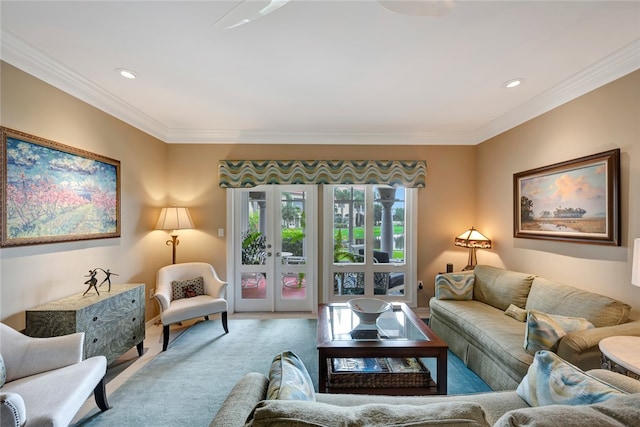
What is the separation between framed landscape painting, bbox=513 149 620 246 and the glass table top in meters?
1.66

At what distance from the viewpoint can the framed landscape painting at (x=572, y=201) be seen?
7.00 ft

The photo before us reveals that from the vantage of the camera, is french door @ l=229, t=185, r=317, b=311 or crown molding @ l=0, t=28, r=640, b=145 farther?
french door @ l=229, t=185, r=317, b=311

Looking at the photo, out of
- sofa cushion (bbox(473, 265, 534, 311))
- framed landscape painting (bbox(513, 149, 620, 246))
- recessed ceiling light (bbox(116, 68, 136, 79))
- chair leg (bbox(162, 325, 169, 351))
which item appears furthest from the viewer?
chair leg (bbox(162, 325, 169, 351))

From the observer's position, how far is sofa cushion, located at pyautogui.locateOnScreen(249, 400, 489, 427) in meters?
0.75

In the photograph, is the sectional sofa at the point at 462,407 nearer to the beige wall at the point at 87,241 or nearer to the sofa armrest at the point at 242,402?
the sofa armrest at the point at 242,402

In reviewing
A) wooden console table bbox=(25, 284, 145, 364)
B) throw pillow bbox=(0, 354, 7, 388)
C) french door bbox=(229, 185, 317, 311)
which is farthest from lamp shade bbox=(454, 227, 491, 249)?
throw pillow bbox=(0, 354, 7, 388)

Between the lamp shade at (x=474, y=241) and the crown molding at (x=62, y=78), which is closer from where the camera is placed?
the crown molding at (x=62, y=78)

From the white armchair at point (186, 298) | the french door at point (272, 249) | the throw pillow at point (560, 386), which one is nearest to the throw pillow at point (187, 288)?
the white armchair at point (186, 298)

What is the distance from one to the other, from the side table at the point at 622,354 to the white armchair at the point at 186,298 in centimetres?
317

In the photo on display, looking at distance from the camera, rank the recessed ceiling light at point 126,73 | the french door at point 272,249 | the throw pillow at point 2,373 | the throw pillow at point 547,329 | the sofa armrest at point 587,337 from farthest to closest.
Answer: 1. the french door at point 272,249
2. the recessed ceiling light at point 126,73
3. the throw pillow at point 547,329
4. the sofa armrest at point 587,337
5. the throw pillow at point 2,373

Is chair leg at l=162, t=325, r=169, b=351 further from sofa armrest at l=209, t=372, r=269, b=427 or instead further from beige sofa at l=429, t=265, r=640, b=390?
beige sofa at l=429, t=265, r=640, b=390

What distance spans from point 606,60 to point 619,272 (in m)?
1.63

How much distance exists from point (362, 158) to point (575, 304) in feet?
8.91

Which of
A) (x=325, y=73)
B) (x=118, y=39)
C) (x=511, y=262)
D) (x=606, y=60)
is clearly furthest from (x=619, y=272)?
(x=118, y=39)
